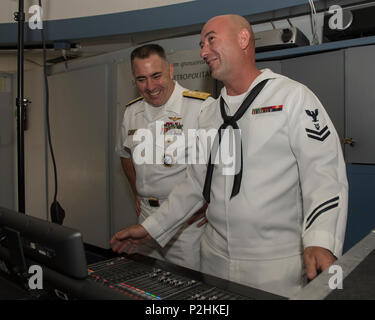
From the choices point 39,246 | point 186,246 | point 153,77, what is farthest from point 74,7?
point 39,246

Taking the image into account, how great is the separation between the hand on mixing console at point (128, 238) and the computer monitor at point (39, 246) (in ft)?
1.42

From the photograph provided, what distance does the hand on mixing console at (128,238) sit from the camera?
1.22m

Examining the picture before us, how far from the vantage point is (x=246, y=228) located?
132 cm

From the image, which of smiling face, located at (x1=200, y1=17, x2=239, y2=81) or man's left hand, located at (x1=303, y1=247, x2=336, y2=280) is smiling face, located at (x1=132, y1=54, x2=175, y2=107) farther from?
man's left hand, located at (x1=303, y1=247, x2=336, y2=280)

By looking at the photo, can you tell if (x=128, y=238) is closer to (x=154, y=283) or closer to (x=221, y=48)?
(x=154, y=283)

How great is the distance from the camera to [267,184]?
1.30 meters

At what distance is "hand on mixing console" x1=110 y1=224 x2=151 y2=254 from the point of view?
122cm

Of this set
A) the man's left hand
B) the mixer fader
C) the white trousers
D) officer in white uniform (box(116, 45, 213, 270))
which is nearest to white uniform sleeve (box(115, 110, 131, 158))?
officer in white uniform (box(116, 45, 213, 270))

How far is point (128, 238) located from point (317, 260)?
0.64m

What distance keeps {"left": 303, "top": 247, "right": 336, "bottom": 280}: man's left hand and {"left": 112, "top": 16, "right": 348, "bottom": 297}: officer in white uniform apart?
0.50 feet
